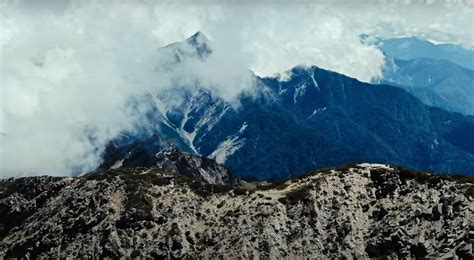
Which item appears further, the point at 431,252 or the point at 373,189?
the point at 373,189

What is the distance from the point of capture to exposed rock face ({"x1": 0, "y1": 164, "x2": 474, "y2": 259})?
17350cm

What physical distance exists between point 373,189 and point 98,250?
3483 inches

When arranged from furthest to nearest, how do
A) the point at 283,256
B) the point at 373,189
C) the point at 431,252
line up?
the point at 373,189 < the point at 283,256 < the point at 431,252

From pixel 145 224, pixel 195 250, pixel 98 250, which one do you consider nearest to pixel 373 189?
pixel 195 250

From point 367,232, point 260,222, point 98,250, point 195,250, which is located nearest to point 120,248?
point 98,250

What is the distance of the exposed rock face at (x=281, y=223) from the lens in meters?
174

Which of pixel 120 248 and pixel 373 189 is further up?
Answer: pixel 120 248

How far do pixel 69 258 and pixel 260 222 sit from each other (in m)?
59.3

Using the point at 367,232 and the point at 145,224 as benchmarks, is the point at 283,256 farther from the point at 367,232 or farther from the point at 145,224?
the point at 145,224

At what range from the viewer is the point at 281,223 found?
187 meters

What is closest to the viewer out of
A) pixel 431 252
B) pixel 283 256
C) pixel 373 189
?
pixel 431 252

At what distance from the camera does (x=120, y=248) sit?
183125 mm

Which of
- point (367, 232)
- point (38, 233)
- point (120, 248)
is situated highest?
point (38, 233)

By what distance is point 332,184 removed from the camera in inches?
7776
